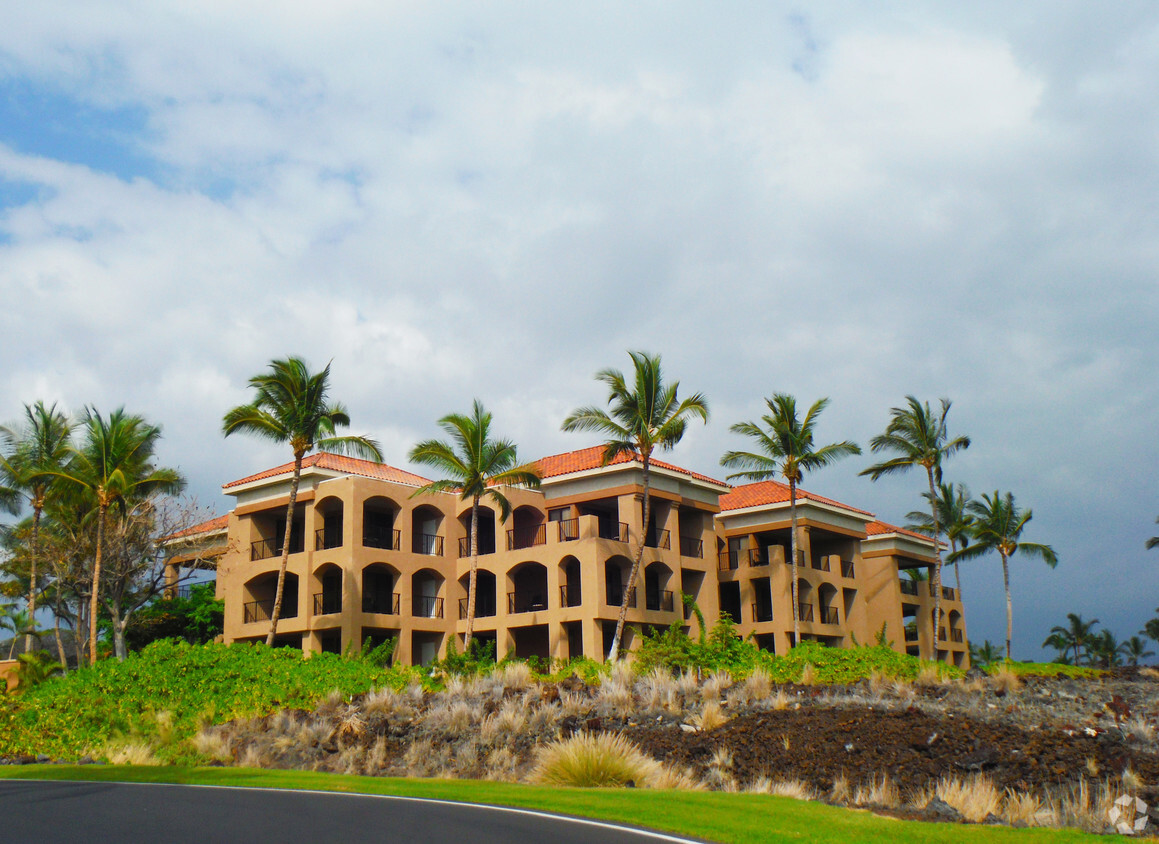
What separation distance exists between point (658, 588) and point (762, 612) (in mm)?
7242

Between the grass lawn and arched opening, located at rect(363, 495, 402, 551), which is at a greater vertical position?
arched opening, located at rect(363, 495, 402, 551)

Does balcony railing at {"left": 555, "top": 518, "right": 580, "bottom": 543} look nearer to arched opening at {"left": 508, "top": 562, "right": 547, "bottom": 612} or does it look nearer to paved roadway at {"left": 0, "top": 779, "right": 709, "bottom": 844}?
→ arched opening at {"left": 508, "top": 562, "right": 547, "bottom": 612}

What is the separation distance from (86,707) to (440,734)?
363 inches

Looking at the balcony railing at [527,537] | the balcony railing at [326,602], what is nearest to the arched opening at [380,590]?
the balcony railing at [326,602]

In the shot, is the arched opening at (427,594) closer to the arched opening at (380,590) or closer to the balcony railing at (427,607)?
the balcony railing at (427,607)

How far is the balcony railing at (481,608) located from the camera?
4047cm

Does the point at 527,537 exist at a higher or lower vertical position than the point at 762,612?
higher

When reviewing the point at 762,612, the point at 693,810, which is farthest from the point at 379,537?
the point at 693,810

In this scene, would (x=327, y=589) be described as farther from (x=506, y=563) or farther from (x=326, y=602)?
(x=506, y=563)

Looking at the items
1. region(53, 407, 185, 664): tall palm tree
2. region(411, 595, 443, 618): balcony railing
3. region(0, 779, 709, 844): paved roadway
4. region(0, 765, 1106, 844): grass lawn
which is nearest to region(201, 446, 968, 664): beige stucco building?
region(411, 595, 443, 618): balcony railing

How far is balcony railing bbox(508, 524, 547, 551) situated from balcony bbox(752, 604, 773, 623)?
10.6 meters

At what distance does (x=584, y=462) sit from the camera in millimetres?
41375

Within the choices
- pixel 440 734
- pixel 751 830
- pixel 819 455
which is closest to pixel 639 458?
pixel 819 455

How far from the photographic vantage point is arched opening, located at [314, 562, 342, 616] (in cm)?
3775
